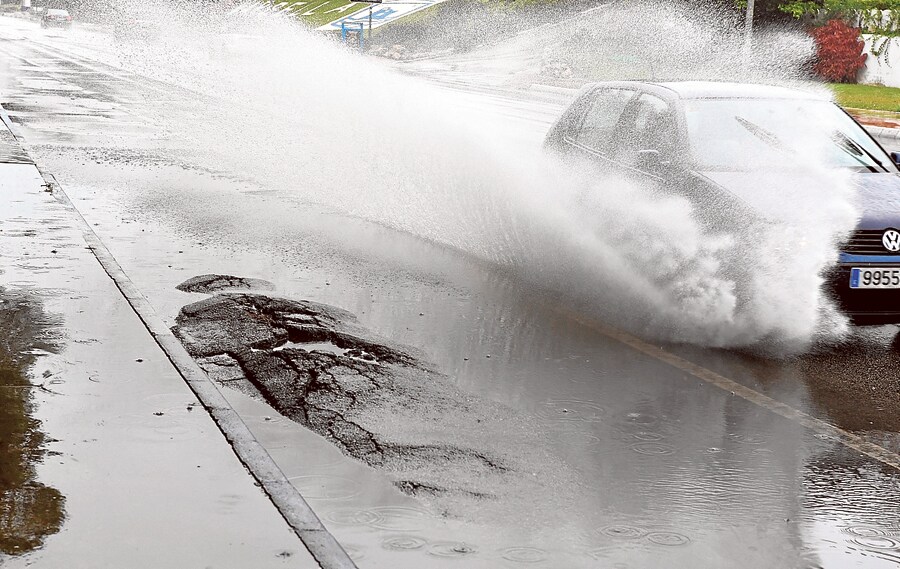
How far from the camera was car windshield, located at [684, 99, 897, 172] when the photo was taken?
7.93 m

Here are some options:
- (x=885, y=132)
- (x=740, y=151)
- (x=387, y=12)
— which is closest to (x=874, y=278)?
(x=740, y=151)

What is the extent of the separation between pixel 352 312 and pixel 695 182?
2.32 metres

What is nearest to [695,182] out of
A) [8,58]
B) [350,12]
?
[8,58]

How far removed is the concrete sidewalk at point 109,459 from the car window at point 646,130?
11.9 feet

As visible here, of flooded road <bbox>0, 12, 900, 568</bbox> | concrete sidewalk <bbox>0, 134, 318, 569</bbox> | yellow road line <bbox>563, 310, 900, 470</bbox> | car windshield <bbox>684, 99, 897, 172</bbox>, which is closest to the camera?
concrete sidewalk <bbox>0, 134, 318, 569</bbox>

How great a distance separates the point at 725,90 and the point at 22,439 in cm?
574

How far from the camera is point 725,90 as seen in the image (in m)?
8.74

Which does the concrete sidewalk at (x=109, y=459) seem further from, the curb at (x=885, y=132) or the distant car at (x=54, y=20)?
the distant car at (x=54, y=20)

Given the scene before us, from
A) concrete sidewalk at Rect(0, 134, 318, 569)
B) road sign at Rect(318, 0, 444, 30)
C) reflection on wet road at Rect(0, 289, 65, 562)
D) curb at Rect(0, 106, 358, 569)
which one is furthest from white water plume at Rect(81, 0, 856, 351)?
road sign at Rect(318, 0, 444, 30)

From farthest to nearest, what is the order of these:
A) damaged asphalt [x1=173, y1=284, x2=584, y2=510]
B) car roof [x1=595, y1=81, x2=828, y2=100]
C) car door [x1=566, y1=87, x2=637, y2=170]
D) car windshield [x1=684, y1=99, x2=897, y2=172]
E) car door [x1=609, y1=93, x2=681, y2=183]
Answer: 1. car door [x1=566, y1=87, x2=637, y2=170]
2. car roof [x1=595, y1=81, x2=828, y2=100]
3. car door [x1=609, y1=93, x2=681, y2=183]
4. car windshield [x1=684, y1=99, x2=897, y2=172]
5. damaged asphalt [x1=173, y1=284, x2=584, y2=510]

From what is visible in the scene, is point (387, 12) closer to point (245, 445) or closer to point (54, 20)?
A: point (54, 20)

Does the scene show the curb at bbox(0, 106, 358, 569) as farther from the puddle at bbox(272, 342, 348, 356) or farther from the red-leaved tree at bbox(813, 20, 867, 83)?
the red-leaved tree at bbox(813, 20, 867, 83)

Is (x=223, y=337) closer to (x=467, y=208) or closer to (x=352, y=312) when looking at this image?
(x=352, y=312)

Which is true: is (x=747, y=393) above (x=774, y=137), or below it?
below
